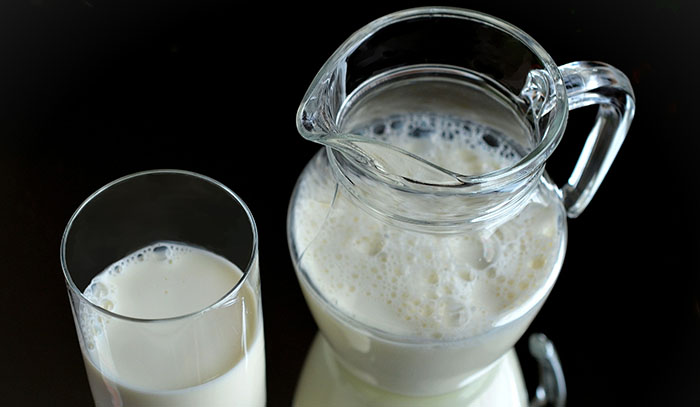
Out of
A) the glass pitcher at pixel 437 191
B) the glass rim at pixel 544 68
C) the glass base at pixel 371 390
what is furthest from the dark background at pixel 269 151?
the glass rim at pixel 544 68

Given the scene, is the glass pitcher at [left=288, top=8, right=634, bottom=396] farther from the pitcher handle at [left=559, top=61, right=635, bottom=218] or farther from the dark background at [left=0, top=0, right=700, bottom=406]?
the dark background at [left=0, top=0, right=700, bottom=406]

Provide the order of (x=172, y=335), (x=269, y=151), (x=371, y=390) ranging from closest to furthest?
(x=172, y=335) → (x=371, y=390) → (x=269, y=151)

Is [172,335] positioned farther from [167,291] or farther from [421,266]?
[421,266]

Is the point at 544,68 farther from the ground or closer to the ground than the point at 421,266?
farther from the ground

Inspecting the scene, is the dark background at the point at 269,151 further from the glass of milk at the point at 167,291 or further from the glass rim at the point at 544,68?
the glass rim at the point at 544,68

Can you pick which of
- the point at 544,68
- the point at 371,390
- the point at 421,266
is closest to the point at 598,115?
the point at 544,68

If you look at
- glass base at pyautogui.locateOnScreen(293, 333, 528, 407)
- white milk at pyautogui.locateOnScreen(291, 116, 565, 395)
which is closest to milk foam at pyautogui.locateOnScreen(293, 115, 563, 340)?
white milk at pyautogui.locateOnScreen(291, 116, 565, 395)

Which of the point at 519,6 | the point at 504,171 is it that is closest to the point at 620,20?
the point at 519,6
